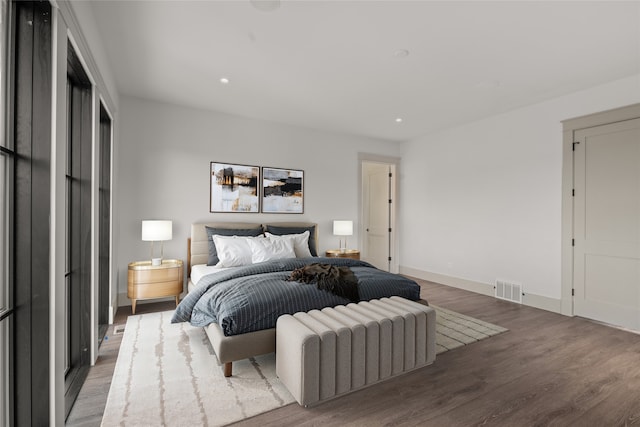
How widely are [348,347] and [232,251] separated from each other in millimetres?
2256

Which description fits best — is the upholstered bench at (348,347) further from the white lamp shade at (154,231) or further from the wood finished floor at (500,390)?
the white lamp shade at (154,231)

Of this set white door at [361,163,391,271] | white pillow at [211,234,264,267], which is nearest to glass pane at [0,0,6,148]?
white pillow at [211,234,264,267]

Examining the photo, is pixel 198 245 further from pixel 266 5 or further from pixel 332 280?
pixel 266 5

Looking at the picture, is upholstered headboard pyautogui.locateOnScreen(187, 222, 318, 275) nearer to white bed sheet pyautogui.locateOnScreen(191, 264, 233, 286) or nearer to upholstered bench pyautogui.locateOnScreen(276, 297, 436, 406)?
white bed sheet pyautogui.locateOnScreen(191, 264, 233, 286)

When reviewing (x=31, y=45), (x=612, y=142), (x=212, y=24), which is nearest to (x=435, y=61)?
(x=212, y=24)

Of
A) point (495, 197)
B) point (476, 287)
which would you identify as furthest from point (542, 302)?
point (495, 197)

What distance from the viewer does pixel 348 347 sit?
211cm

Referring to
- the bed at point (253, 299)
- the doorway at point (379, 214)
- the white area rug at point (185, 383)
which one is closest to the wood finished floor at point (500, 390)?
the white area rug at point (185, 383)

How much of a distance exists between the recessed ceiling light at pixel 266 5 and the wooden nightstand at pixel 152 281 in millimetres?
2909

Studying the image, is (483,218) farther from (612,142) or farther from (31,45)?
(31,45)

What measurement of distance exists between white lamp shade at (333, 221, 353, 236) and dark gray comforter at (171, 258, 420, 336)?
194 centimetres

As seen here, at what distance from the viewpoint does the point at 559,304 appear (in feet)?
13.0

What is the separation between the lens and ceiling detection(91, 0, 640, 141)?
232 cm

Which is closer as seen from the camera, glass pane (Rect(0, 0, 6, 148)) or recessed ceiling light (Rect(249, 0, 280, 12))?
glass pane (Rect(0, 0, 6, 148))
